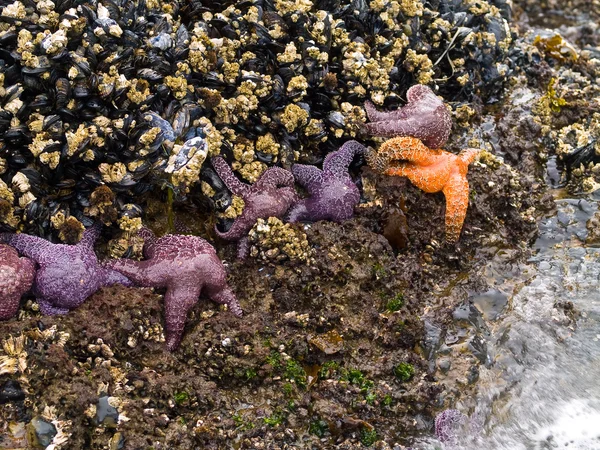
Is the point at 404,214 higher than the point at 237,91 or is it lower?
lower

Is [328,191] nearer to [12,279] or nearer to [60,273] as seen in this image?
[60,273]

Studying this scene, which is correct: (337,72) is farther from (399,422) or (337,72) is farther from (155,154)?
(399,422)

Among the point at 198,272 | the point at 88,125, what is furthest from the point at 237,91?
the point at 198,272

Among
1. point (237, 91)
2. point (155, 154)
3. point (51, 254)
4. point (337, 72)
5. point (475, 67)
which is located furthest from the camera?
point (475, 67)

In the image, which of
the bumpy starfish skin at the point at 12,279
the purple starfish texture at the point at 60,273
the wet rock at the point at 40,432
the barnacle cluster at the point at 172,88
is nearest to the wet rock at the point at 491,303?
the barnacle cluster at the point at 172,88

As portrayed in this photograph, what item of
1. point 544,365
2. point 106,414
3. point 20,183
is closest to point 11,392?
point 106,414

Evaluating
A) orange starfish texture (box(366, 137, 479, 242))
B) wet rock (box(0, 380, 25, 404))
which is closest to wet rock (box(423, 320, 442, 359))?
orange starfish texture (box(366, 137, 479, 242))
